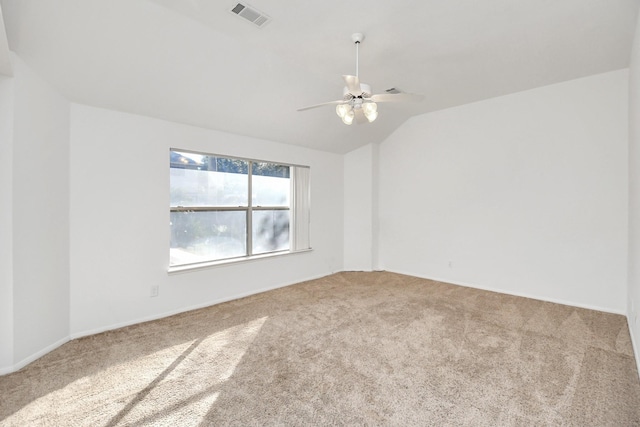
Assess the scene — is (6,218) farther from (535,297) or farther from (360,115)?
(535,297)

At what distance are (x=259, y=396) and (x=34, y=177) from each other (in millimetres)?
2572

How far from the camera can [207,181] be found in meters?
3.87

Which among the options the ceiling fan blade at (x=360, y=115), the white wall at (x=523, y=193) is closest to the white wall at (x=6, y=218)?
the ceiling fan blade at (x=360, y=115)

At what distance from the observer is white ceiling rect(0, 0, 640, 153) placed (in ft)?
7.43

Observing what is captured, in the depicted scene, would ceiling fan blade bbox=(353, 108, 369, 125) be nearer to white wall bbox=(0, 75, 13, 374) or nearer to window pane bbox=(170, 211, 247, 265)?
window pane bbox=(170, 211, 247, 265)

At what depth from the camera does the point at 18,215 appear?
2.24 m

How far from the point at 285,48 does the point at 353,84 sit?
1.11 m

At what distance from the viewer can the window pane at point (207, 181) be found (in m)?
3.59

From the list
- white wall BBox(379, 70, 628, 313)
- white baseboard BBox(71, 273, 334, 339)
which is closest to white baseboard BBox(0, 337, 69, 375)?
white baseboard BBox(71, 273, 334, 339)

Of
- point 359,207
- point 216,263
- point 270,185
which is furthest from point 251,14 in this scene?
point 359,207

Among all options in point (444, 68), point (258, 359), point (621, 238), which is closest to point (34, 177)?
point (258, 359)

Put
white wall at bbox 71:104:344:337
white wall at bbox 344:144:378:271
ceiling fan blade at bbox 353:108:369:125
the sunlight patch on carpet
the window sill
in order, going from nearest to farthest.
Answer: the sunlight patch on carpet → ceiling fan blade at bbox 353:108:369:125 → white wall at bbox 71:104:344:337 → the window sill → white wall at bbox 344:144:378:271

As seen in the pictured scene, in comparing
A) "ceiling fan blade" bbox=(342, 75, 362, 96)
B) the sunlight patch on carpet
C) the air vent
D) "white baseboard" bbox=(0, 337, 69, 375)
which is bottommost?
the sunlight patch on carpet

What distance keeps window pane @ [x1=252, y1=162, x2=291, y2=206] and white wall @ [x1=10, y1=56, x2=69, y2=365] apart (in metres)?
2.23
